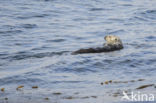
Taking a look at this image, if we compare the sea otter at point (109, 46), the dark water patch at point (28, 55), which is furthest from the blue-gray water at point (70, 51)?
the sea otter at point (109, 46)

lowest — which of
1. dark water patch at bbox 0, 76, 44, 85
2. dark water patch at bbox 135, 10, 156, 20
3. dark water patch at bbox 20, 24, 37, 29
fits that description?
dark water patch at bbox 135, 10, 156, 20

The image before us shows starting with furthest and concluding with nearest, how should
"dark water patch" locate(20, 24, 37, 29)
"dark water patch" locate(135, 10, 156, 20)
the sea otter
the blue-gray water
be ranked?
"dark water patch" locate(135, 10, 156, 20)
"dark water patch" locate(20, 24, 37, 29)
the sea otter
the blue-gray water

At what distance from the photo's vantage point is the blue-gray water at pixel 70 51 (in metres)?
6.21

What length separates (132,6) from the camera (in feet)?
58.5

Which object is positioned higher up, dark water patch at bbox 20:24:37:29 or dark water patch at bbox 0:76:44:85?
dark water patch at bbox 20:24:37:29

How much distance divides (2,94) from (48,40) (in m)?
5.09

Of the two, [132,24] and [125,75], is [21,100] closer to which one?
[125,75]

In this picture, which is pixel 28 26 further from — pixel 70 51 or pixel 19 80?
pixel 19 80

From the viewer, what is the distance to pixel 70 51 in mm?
9445

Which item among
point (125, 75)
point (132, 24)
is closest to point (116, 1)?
point (132, 24)

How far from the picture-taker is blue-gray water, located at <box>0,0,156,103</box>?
245 inches

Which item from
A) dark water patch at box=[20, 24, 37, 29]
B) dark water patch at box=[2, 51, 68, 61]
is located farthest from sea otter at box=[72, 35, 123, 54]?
dark water patch at box=[20, 24, 37, 29]

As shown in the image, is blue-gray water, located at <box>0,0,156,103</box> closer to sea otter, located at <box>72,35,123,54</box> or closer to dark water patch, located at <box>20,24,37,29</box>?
dark water patch, located at <box>20,24,37,29</box>

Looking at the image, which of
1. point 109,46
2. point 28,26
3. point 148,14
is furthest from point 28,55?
point 148,14
